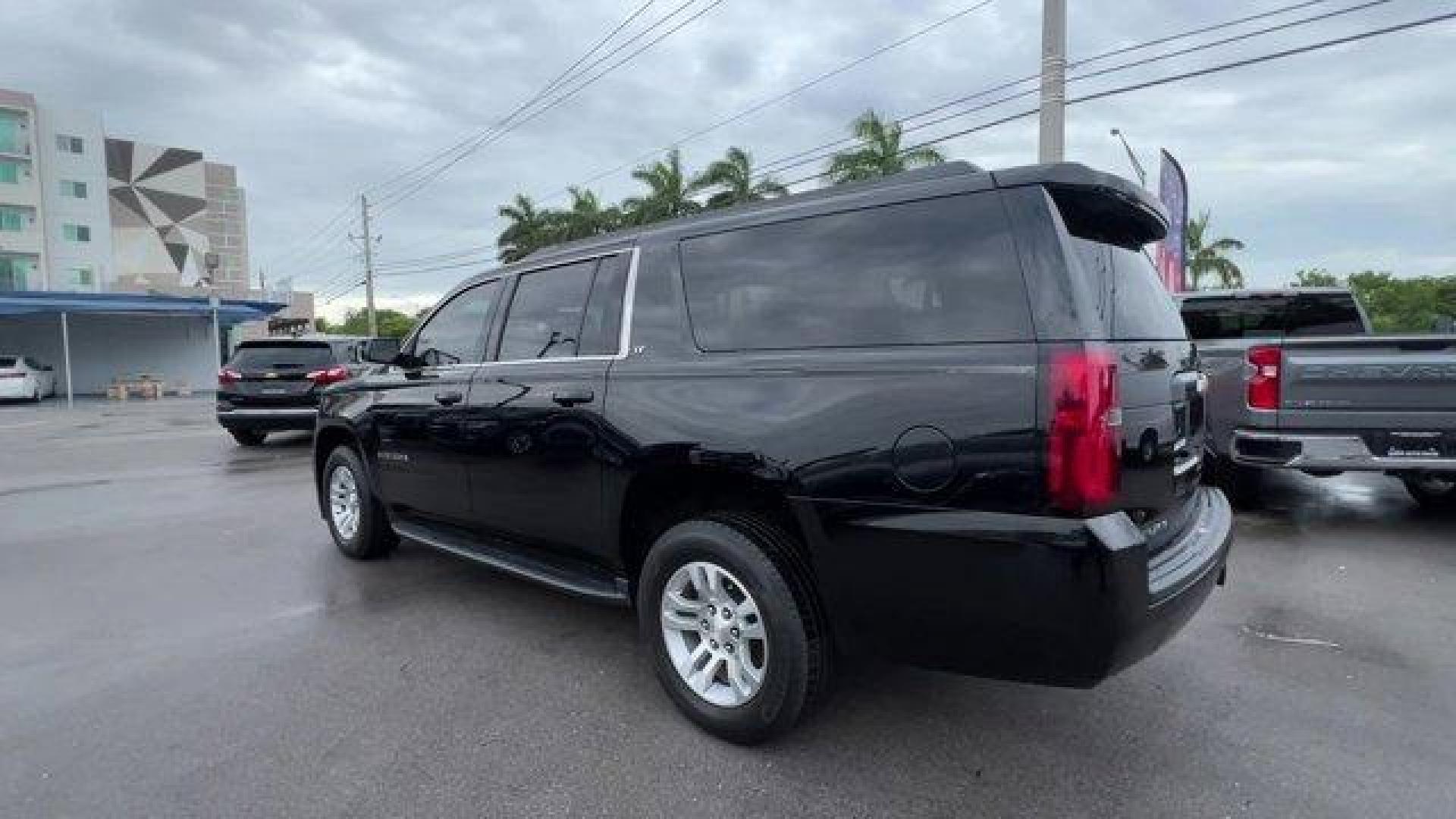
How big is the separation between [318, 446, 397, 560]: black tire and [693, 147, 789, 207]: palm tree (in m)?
23.6

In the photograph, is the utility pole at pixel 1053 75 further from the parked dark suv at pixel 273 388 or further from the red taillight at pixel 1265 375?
the parked dark suv at pixel 273 388

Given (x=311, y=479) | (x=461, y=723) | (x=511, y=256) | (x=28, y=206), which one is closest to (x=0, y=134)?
(x=28, y=206)

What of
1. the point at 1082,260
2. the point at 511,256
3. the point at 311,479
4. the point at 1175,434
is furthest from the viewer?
the point at 511,256

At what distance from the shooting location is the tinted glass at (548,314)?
12.4 feet

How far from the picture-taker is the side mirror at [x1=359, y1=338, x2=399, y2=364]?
4891 millimetres

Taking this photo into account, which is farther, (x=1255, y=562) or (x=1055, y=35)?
(x=1055, y=35)

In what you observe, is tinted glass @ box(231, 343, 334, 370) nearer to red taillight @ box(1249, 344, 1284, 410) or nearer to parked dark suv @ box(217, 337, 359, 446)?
parked dark suv @ box(217, 337, 359, 446)

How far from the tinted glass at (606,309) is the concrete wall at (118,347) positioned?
34112 mm

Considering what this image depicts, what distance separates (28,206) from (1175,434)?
5526cm

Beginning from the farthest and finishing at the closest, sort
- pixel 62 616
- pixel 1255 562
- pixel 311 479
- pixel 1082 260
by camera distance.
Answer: pixel 311 479 → pixel 1255 562 → pixel 62 616 → pixel 1082 260

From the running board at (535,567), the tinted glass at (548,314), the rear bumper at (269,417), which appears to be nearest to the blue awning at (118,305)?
the rear bumper at (269,417)

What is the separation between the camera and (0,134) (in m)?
41.9

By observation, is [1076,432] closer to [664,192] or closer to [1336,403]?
[1336,403]

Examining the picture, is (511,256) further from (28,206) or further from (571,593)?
(571,593)
